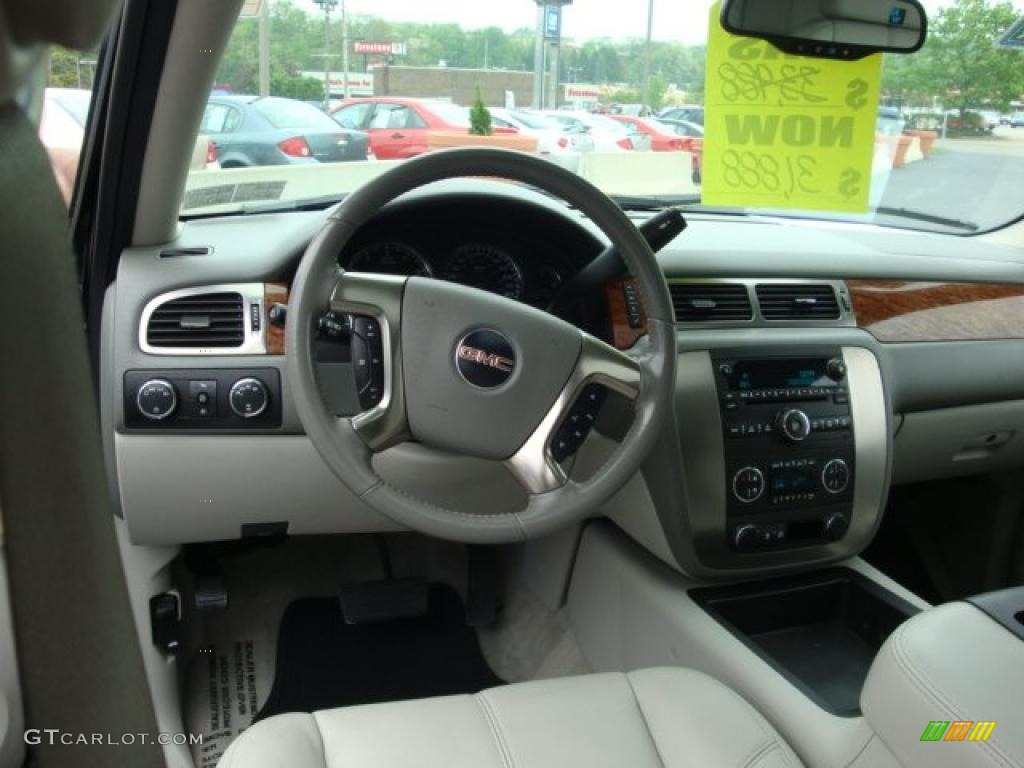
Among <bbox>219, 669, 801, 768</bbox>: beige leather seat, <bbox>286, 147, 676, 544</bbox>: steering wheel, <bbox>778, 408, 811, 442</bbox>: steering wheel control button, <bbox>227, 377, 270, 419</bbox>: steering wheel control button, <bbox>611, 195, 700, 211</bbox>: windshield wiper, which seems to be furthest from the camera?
<bbox>611, 195, 700, 211</bbox>: windshield wiper

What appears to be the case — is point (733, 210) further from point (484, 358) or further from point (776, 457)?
point (484, 358)

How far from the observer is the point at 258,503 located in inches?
82.8

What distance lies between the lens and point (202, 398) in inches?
77.2

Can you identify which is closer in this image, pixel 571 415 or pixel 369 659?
pixel 571 415

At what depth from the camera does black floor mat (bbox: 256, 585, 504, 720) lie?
2510 millimetres

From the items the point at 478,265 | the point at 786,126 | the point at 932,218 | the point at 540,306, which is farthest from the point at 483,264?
the point at 932,218

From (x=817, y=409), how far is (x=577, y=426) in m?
0.71

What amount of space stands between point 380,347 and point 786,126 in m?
0.86

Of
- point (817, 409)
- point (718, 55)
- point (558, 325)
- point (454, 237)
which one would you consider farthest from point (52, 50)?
point (817, 409)

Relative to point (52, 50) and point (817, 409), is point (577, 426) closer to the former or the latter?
point (817, 409)

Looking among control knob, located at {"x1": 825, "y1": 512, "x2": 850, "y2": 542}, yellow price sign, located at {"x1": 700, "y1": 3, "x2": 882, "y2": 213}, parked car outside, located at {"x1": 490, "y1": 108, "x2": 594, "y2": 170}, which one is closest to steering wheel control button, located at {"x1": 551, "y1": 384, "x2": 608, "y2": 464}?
yellow price sign, located at {"x1": 700, "y1": 3, "x2": 882, "y2": 213}

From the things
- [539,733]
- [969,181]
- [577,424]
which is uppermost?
[969,181]

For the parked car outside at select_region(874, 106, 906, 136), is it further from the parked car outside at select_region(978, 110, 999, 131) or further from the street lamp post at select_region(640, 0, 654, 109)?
the street lamp post at select_region(640, 0, 654, 109)

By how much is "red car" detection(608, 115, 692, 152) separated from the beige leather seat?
1259 millimetres
